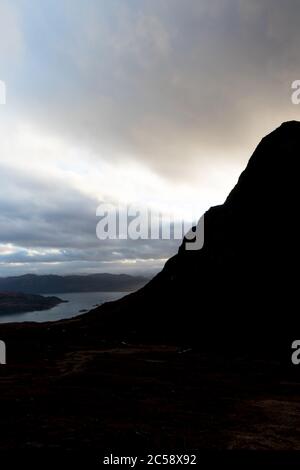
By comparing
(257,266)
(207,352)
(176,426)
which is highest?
(257,266)

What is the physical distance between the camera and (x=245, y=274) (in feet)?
122

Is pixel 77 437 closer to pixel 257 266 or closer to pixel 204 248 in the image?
pixel 257 266

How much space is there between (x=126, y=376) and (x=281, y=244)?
22329mm

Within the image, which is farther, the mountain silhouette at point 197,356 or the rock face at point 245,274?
the rock face at point 245,274

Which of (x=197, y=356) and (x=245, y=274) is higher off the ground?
(x=245, y=274)

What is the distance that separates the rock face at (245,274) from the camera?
32781 mm

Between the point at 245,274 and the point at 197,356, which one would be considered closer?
the point at 197,356

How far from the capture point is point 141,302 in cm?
4716

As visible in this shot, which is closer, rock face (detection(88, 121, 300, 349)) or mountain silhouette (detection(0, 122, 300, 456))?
mountain silhouette (detection(0, 122, 300, 456))

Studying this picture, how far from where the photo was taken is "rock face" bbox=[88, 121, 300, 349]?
108 ft
